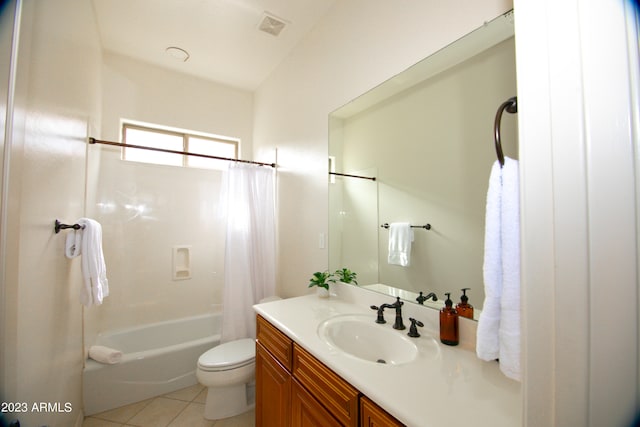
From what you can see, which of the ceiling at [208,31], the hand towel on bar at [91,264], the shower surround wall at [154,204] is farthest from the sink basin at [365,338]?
the ceiling at [208,31]

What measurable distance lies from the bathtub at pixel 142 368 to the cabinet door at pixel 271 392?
1.04 metres

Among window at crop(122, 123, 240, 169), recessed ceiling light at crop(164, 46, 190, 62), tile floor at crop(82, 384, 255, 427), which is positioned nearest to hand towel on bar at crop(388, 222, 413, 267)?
tile floor at crop(82, 384, 255, 427)

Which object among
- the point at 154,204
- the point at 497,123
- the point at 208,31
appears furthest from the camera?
the point at 154,204

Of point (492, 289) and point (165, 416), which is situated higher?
point (492, 289)

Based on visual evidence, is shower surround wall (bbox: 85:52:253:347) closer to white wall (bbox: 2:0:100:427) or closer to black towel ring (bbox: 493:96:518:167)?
white wall (bbox: 2:0:100:427)

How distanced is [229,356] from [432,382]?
1.58 m

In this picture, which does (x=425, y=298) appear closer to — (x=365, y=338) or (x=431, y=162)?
(x=365, y=338)

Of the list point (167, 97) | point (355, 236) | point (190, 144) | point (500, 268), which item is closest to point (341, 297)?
point (355, 236)

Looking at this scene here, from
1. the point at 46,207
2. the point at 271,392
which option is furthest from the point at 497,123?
the point at 46,207

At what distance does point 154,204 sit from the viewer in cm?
262

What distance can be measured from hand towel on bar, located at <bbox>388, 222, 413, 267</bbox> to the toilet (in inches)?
52.2

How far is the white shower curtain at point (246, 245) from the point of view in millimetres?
2225

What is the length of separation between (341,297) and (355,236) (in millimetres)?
427

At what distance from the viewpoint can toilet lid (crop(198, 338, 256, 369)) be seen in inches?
69.7
